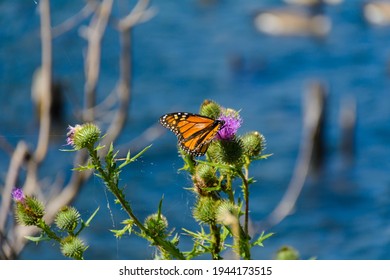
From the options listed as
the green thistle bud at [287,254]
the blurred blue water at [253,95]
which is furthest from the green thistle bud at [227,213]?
the blurred blue water at [253,95]

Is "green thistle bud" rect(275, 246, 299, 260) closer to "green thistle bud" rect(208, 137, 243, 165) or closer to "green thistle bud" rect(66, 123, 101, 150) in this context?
"green thistle bud" rect(208, 137, 243, 165)

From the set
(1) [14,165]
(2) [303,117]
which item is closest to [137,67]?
(2) [303,117]

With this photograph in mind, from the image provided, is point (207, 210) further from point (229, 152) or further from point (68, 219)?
point (68, 219)

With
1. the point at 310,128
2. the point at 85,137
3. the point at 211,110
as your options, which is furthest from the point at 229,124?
the point at 310,128

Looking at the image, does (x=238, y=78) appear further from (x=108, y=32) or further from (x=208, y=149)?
(x=208, y=149)
